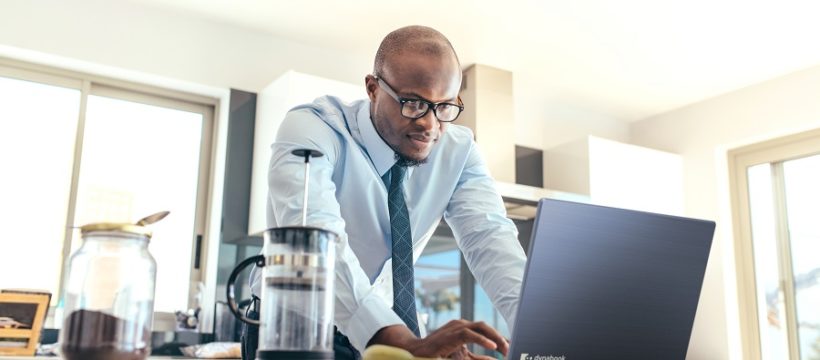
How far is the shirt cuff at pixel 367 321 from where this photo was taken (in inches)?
45.3

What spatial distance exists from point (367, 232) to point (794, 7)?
2.79m

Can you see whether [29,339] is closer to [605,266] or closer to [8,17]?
[8,17]

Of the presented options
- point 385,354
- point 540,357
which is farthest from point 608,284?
point 385,354

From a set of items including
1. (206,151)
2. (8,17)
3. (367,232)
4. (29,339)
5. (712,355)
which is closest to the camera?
(367,232)

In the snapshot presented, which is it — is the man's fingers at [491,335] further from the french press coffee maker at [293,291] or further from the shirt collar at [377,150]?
the shirt collar at [377,150]

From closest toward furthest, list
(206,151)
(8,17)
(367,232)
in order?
(367,232) → (8,17) → (206,151)

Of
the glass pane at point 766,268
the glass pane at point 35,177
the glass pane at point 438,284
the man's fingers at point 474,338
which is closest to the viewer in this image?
the man's fingers at point 474,338

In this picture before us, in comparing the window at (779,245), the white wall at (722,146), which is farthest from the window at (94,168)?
the window at (779,245)

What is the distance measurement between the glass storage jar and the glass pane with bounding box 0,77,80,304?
249 centimetres

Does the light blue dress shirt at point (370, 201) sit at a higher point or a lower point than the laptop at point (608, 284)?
higher

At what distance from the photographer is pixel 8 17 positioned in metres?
3.18

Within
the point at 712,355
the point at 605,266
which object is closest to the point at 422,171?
the point at 605,266

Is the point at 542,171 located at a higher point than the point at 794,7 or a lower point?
lower

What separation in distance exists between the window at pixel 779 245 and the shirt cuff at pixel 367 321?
12.3 feet
